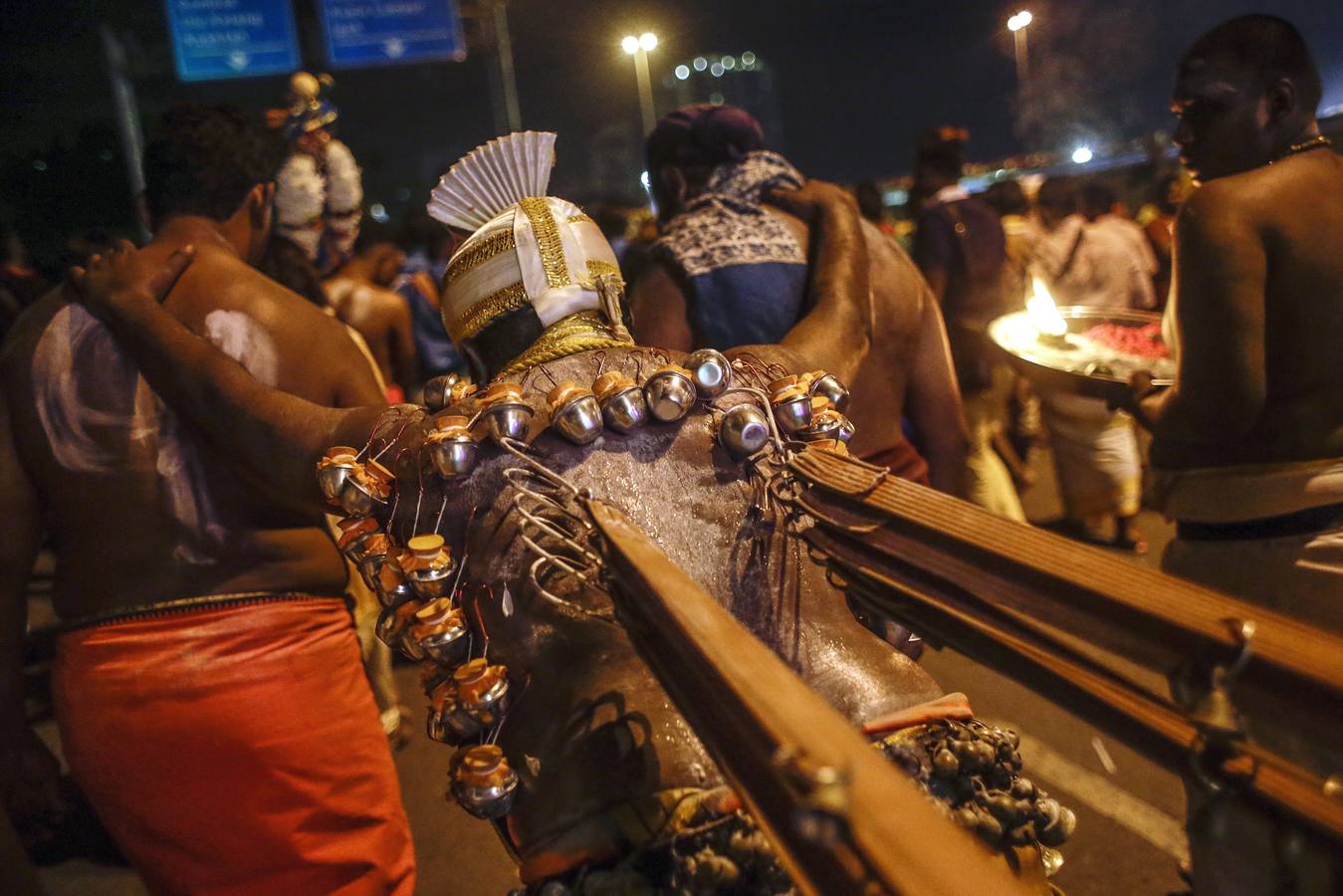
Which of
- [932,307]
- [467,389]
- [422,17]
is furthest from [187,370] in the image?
[422,17]

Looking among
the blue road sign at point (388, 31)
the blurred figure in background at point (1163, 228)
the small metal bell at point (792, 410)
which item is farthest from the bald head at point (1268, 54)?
the blue road sign at point (388, 31)

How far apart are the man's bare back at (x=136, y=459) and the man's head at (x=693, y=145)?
131cm

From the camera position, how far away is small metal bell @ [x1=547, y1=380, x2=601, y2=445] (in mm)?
1203

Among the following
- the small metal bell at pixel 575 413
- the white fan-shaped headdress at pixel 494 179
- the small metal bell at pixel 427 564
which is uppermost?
the white fan-shaped headdress at pixel 494 179

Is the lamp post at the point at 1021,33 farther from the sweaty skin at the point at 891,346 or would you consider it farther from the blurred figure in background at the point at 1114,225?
the blurred figure in background at the point at 1114,225

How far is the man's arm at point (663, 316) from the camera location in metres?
2.53

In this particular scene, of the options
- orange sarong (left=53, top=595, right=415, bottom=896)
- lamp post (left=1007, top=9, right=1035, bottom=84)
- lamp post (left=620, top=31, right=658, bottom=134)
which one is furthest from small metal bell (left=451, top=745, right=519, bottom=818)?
lamp post (left=620, top=31, right=658, bottom=134)

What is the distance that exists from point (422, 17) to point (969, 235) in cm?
1059

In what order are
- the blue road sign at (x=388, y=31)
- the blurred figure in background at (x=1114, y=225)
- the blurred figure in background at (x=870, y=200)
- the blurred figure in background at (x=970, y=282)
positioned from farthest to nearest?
the blue road sign at (x=388, y=31), the blurred figure in background at (x=870, y=200), the blurred figure in background at (x=1114, y=225), the blurred figure in background at (x=970, y=282)

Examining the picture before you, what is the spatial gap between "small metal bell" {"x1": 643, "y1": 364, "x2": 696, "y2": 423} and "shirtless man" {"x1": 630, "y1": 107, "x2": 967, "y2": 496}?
1260mm

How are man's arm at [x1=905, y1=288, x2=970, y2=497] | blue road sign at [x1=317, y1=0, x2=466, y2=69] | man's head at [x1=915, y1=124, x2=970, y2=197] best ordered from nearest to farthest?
man's arm at [x1=905, y1=288, x2=970, y2=497], man's head at [x1=915, y1=124, x2=970, y2=197], blue road sign at [x1=317, y1=0, x2=466, y2=69]

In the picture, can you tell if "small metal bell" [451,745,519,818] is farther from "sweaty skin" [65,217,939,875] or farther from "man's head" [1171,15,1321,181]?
"man's head" [1171,15,1321,181]

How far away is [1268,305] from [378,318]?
14.9 ft

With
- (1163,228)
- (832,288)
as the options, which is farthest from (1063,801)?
(1163,228)
